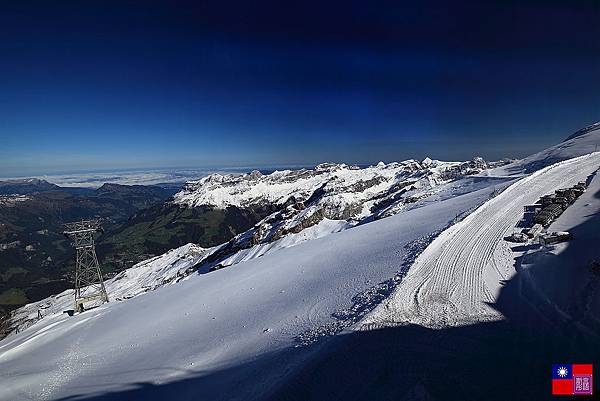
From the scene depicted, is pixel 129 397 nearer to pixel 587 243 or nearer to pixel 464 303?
pixel 464 303

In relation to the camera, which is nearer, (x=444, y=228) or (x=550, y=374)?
(x=550, y=374)

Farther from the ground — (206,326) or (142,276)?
(206,326)

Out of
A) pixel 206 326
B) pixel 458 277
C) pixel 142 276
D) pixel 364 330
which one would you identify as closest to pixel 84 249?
pixel 206 326

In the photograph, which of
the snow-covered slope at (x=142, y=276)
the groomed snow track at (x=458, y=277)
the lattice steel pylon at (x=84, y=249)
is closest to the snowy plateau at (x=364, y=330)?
the groomed snow track at (x=458, y=277)

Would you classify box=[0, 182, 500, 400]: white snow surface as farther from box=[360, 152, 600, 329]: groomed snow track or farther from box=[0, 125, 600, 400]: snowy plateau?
box=[360, 152, 600, 329]: groomed snow track

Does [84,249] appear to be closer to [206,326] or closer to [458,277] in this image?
[206,326]

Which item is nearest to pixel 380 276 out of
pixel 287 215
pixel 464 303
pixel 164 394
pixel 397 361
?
pixel 464 303
